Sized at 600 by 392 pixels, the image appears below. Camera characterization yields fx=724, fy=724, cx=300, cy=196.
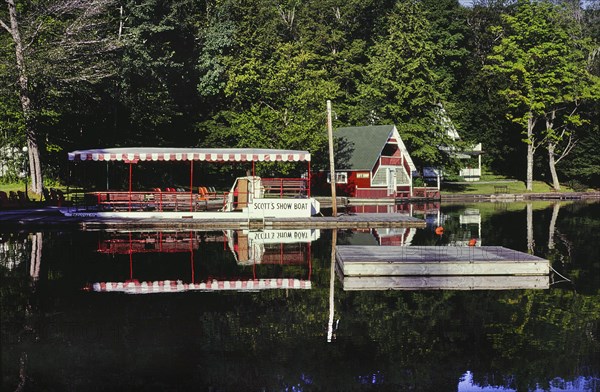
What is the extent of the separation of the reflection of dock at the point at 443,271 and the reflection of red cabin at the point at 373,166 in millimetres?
39505

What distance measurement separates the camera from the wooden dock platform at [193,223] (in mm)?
35188

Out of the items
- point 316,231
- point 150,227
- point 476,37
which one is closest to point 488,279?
point 316,231

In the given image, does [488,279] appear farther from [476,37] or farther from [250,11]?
[476,37]

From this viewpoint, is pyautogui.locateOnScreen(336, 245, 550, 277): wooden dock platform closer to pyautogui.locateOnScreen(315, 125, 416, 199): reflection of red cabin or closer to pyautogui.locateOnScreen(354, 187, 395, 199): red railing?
pyautogui.locateOnScreen(315, 125, 416, 199): reflection of red cabin

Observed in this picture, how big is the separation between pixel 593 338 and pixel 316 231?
21068 millimetres

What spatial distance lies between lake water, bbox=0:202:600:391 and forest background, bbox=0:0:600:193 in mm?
24360

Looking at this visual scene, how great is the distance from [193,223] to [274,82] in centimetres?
2272

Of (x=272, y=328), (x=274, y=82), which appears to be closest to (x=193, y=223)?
(x=272, y=328)

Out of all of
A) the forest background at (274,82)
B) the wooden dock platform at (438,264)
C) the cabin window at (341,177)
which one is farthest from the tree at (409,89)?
the wooden dock platform at (438,264)

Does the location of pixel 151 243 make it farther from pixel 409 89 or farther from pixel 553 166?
pixel 553 166

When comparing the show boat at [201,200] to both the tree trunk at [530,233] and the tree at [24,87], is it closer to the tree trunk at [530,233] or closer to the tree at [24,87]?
the tree at [24,87]

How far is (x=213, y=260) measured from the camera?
23.9 metres

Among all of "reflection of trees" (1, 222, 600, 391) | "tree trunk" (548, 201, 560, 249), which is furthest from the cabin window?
"reflection of trees" (1, 222, 600, 391)

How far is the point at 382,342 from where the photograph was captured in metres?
13.4
